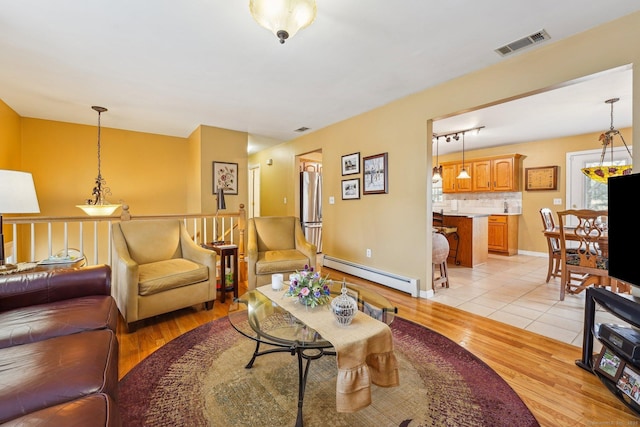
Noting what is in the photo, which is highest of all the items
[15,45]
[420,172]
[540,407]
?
[15,45]

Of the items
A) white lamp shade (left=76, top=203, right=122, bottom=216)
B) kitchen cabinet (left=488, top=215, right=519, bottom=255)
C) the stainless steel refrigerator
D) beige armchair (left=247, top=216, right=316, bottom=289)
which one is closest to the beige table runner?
beige armchair (left=247, top=216, right=316, bottom=289)

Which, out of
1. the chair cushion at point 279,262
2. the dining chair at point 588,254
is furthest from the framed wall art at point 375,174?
the dining chair at point 588,254

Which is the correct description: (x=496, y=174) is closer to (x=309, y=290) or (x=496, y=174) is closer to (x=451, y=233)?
(x=451, y=233)

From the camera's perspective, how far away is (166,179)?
17.7 ft

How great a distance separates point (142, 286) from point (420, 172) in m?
3.12

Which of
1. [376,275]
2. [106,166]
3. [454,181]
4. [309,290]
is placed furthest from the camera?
[454,181]

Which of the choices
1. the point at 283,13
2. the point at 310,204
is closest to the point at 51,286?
the point at 283,13

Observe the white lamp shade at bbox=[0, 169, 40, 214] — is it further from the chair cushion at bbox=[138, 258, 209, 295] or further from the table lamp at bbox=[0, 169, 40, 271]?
the chair cushion at bbox=[138, 258, 209, 295]

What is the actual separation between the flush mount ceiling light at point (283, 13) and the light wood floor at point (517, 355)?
238 centimetres

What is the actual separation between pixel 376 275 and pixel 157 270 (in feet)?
8.79

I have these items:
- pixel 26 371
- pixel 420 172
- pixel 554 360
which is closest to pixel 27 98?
pixel 26 371

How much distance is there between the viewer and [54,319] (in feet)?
4.94

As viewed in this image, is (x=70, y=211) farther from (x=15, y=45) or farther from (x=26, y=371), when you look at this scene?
(x=26, y=371)

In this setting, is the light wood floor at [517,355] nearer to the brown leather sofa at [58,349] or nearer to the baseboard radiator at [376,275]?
the baseboard radiator at [376,275]
